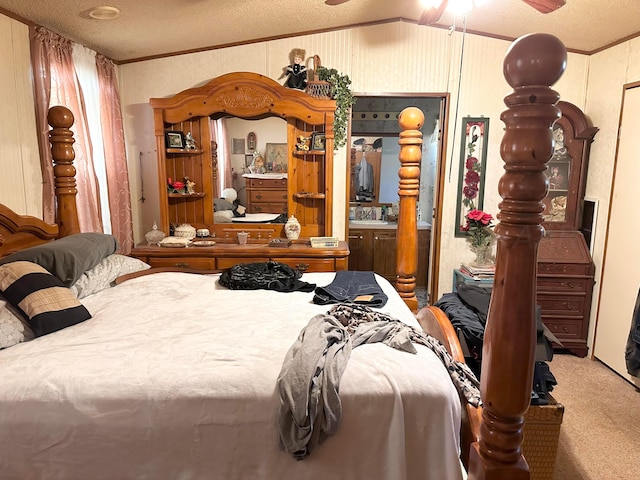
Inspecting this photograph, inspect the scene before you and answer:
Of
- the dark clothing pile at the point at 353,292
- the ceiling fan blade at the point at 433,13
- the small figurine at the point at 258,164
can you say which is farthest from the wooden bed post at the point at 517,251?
the small figurine at the point at 258,164

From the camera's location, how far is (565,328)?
349 cm

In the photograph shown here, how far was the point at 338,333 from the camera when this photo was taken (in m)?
1.57

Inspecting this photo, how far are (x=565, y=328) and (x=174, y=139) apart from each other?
346 centimetres

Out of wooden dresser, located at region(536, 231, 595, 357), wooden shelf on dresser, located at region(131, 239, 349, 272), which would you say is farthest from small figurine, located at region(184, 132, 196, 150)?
wooden dresser, located at region(536, 231, 595, 357)

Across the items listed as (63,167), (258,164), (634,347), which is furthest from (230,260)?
(634,347)

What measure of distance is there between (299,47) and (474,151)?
1719mm

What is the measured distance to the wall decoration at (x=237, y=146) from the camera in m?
3.63

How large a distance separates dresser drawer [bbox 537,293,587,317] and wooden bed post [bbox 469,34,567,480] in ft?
8.81

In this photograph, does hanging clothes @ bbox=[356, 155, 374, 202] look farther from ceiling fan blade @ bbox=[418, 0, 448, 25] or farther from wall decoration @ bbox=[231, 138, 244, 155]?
ceiling fan blade @ bbox=[418, 0, 448, 25]

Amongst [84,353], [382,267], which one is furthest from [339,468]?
[382,267]

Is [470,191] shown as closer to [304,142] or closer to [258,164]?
[304,142]

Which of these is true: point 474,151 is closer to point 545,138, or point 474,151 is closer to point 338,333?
point 338,333

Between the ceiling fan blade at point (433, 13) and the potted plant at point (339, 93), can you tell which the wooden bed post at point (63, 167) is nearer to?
the potted plant at point (339, 93)

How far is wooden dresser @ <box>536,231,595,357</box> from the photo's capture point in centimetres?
342
